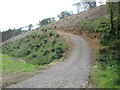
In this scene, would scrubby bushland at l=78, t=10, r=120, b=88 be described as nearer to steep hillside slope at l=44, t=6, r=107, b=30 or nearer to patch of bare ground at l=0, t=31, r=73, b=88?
patch of bare ground at l=0, t=31, r=73, b=88

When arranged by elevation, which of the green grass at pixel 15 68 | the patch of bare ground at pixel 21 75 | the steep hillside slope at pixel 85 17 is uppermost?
the steep hillside slope at pixel 85 17

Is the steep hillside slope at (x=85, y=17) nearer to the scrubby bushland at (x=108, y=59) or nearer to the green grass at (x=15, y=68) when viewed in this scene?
the scrubby bushland at (x=108, y=59)

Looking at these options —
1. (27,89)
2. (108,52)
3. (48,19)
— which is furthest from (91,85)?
(48,19)

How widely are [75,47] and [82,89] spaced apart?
1841 cm

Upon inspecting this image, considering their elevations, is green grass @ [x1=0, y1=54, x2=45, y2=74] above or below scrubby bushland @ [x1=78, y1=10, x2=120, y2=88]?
below

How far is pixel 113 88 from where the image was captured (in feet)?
26.8

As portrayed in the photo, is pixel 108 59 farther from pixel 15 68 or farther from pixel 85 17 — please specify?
pixel 85 17

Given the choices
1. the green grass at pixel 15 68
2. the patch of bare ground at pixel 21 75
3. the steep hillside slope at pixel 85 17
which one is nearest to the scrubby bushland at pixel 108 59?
the patch of bare ground at pixel 21 75

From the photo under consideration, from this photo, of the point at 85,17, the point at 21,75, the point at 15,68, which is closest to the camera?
the point at 21,75

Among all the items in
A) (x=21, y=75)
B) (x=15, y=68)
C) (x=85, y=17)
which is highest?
(x=85, y=17)

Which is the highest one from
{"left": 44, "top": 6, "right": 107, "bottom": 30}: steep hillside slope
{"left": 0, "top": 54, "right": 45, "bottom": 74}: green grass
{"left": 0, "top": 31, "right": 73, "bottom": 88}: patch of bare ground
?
{"left": 44, "top": 6, "right": 107, "bottom": 30}: steep hillside slope

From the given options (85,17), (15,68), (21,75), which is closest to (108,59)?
(21,75)

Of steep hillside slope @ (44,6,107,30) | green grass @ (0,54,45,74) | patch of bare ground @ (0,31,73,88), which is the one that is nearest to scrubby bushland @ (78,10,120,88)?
patch of bare ground @ (0,31,73,88)

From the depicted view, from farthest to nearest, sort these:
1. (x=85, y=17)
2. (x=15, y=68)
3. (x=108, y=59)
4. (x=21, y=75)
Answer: (x=85, y=17), (x=15, y=68), (x=108, y=59), (x=21, y=75)
